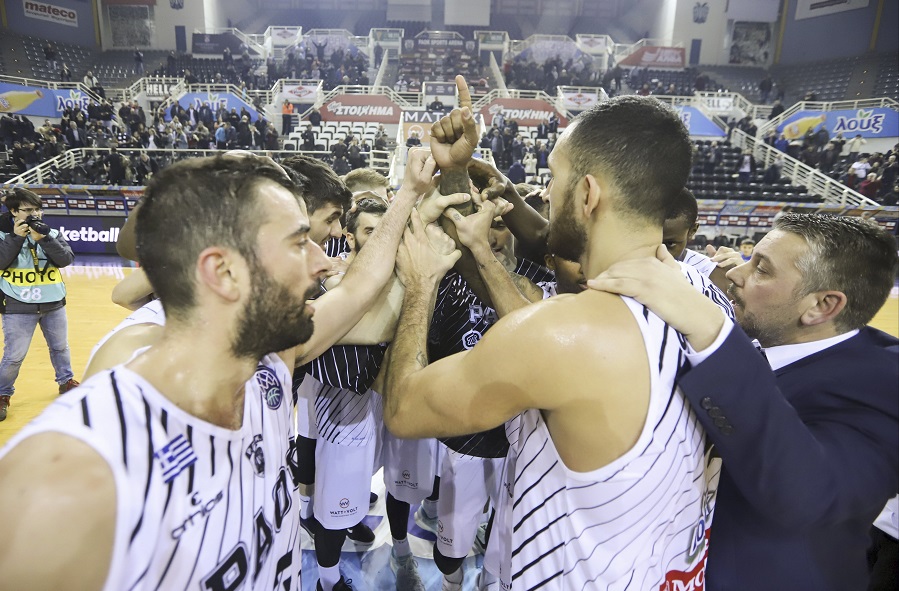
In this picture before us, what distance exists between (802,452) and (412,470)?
2439 mm

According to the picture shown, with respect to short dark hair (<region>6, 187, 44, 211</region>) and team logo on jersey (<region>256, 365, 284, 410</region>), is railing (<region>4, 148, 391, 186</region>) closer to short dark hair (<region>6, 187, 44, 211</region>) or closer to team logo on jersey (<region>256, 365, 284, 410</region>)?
short dark hair (<region>6, 187, 44, 211</region>)

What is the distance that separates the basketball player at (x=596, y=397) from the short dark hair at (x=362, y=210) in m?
1.75

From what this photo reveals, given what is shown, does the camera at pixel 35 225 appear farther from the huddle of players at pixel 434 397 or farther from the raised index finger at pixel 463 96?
the raised index finger at pixel 463 96

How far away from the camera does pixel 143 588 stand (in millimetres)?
1078

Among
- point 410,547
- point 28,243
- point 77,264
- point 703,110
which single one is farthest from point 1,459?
point 703,110

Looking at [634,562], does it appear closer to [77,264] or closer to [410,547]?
[410,547]

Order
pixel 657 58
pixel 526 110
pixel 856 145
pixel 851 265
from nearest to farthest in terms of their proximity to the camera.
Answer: pixel 851 265 → pixel 856 145 → pixel 526 110 → pixel 657 58

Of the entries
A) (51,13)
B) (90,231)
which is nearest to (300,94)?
(90,231)

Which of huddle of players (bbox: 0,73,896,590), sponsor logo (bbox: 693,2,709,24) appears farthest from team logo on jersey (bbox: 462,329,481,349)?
sponsor logo (bbox: 693,2,709,24)

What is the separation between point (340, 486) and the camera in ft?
9.64

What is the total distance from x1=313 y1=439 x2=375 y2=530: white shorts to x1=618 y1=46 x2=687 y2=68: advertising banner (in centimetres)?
2897

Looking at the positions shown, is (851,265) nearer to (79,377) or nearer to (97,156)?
(79,377)

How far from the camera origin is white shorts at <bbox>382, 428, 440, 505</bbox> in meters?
3.27

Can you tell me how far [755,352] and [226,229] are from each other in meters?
1.29
